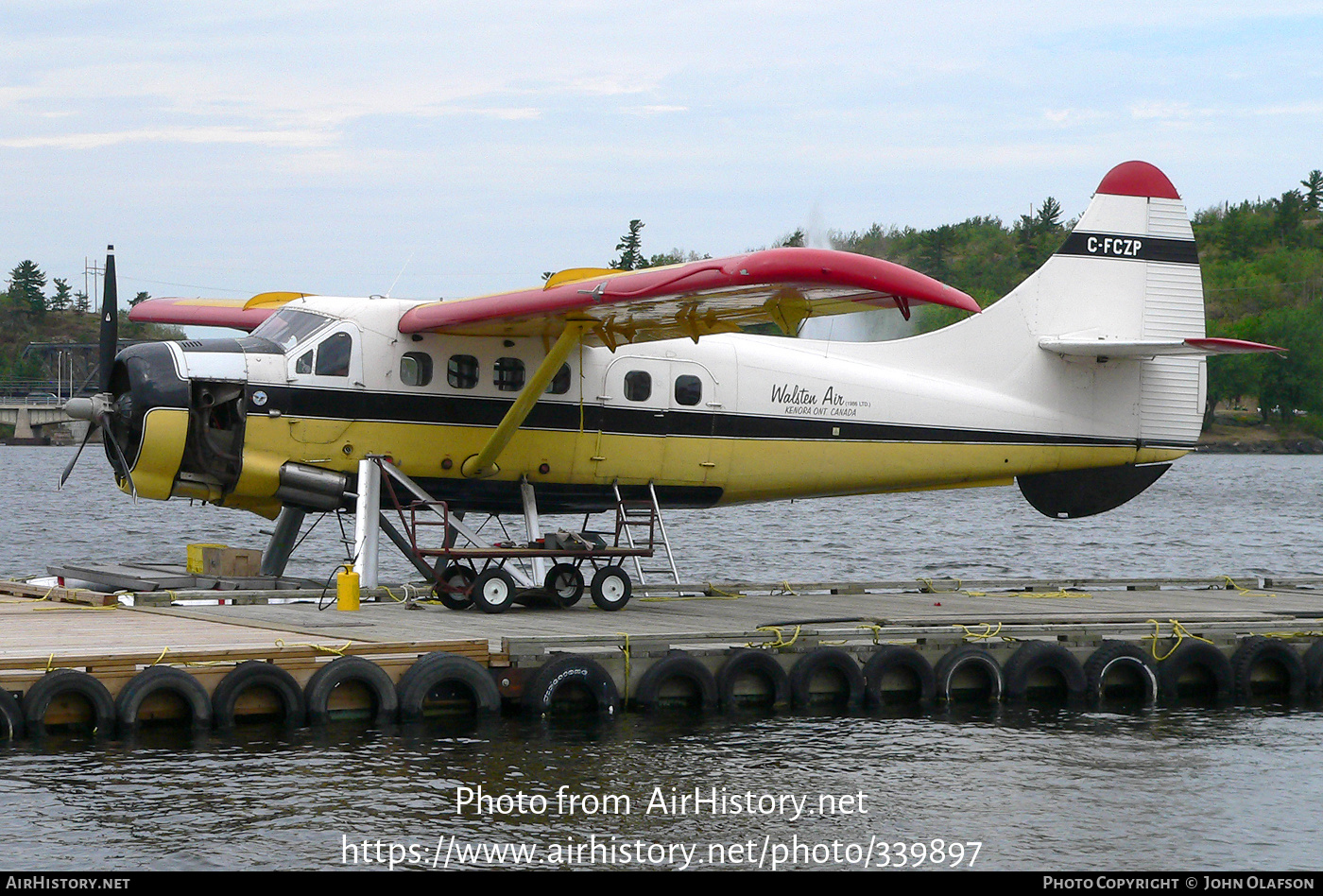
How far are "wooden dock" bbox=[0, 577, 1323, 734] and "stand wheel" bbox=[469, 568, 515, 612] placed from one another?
134mm

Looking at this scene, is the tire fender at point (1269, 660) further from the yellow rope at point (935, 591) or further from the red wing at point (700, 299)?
the red wing at point (700, 299)

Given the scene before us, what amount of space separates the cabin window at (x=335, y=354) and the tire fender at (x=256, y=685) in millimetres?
4674

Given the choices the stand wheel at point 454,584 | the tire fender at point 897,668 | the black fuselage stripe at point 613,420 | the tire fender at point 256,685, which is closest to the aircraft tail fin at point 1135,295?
the black fuselage stripe at point 613,420

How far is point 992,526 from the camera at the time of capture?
51.2 meters

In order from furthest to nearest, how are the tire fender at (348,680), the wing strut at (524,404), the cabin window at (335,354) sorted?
1. the cabin window at (335,354)
2. the wing strut at (524,404)
3. the tire fender at (348,680)

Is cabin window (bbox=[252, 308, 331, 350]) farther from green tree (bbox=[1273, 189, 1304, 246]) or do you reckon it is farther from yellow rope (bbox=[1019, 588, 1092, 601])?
green tree (bbox=[1273, 189, 1304, 246])

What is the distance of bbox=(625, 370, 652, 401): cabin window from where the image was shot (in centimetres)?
1642

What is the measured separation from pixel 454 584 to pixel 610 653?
3.42 meters

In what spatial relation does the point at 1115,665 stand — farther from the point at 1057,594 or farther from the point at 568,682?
the point at 568,682

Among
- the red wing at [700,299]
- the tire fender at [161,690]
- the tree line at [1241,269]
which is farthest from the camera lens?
the tree line at [1241,269]

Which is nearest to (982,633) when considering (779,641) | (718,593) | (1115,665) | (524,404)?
(1115,665)

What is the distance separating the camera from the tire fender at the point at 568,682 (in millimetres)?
11820

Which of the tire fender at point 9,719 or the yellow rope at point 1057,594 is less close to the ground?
the yellow rope at point 1057,594
